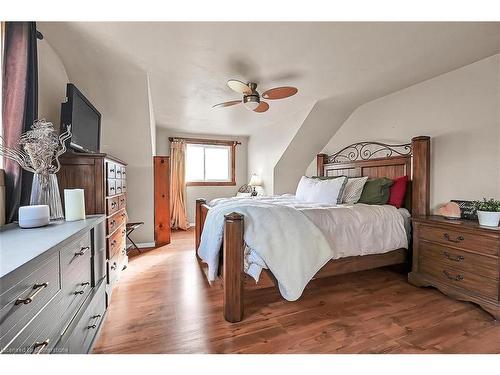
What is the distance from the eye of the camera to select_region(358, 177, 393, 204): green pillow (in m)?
2.84

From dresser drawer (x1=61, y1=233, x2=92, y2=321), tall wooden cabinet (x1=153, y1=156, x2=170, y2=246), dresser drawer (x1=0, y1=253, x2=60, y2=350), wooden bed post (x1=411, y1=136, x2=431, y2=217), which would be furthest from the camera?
tall wooden cabinet (x1=153, y1=156, x2=170, y2=246)

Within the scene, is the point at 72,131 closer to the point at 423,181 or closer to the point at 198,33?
the point at 198,33

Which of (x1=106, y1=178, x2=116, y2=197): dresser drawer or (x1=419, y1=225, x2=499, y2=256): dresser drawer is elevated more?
(x1=106, y1=178, x2=116, y2=197): dresser drawer

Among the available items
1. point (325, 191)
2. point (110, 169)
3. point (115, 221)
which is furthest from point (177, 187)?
point (325, 191)

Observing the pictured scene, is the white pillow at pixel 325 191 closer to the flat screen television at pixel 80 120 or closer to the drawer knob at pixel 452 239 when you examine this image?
the drawer knob at pixel 452 239

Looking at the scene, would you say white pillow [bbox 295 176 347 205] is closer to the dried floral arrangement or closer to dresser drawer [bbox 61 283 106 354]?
dresser drawer [bbox 61 283 106 354]

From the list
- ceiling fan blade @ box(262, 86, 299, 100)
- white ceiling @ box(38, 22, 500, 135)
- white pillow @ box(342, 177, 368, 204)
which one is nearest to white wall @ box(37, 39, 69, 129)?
white ceiling @ box(38, 22, 500, 135)

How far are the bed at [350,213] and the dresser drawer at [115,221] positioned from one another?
93 centimetres

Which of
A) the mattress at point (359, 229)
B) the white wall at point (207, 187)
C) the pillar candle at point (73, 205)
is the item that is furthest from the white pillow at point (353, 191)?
the white wall at point (207, 187)

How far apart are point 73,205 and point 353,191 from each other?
287 cm

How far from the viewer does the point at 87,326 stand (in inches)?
51.1

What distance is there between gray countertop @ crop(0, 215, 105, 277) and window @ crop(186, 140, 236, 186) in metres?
4.31

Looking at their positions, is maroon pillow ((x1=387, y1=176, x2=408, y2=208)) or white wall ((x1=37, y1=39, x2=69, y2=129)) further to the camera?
maroon pillow ((x1=387, y1=176, x2=408, y2=208))
